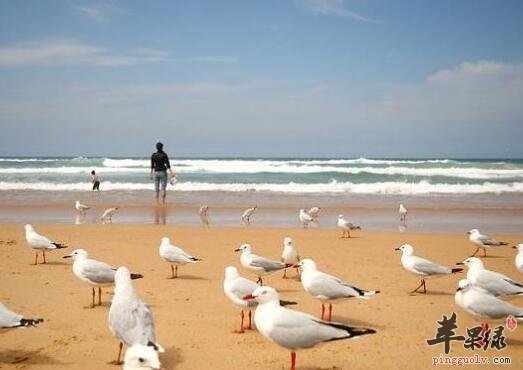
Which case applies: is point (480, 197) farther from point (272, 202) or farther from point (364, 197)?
point (272, 202)

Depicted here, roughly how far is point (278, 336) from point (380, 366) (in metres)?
1.21

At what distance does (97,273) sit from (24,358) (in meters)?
1.91

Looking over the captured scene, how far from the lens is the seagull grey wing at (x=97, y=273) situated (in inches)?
267

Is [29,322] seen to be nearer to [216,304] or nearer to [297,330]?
[297,330]

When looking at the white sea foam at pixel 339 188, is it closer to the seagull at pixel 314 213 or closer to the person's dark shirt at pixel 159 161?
the seagull at pixel 314 213

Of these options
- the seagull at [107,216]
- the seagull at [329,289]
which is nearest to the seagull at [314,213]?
the seagull at [107,216]

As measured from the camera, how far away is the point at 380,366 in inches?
193

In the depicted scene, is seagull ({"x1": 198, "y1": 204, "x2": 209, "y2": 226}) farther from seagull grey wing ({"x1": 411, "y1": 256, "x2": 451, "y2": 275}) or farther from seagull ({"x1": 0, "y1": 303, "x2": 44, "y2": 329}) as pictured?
seagull ({"x1": 0, "y1": 303, "x2": 44, "y2": 329})

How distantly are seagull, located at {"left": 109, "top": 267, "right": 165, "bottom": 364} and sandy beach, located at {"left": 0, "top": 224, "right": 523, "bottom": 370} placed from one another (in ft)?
1.65

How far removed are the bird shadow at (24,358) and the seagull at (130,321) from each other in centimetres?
72

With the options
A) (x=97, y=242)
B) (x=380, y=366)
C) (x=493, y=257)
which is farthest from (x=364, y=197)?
(x=380, y=366)

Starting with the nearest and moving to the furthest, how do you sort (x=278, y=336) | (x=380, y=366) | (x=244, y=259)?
1. (x=278, y=336)
2. (x=380, y=366)
3. (x=244, y=259)

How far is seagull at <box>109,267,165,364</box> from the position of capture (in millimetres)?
4410

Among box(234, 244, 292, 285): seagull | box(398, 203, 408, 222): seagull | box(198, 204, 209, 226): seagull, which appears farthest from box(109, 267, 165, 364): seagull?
box(398, 203, 408, 222): seagull
